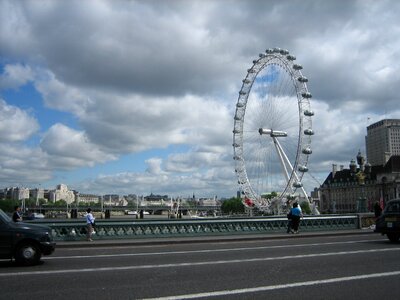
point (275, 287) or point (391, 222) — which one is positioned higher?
point (391, 222)

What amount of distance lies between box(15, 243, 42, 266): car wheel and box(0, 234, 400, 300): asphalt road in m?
0.31

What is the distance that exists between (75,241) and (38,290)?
576 inches

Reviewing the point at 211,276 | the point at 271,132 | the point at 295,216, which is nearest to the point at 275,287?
the point at 211,276

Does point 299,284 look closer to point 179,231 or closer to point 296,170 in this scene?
point 179,231

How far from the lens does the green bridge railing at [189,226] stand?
Answer: 1040 inches

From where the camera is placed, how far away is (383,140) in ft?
502

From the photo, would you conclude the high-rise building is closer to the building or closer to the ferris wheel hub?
the building

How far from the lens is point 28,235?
1579cm

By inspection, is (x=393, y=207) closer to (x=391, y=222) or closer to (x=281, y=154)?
(x=391, y=222)

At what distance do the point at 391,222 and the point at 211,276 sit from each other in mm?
13172

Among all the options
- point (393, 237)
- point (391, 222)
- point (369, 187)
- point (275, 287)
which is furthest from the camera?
point (369, 187)

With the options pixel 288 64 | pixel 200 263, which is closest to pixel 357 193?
pixel 288 64

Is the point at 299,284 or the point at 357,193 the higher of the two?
the point at 357,193

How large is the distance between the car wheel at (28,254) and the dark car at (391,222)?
15958 millimetres
